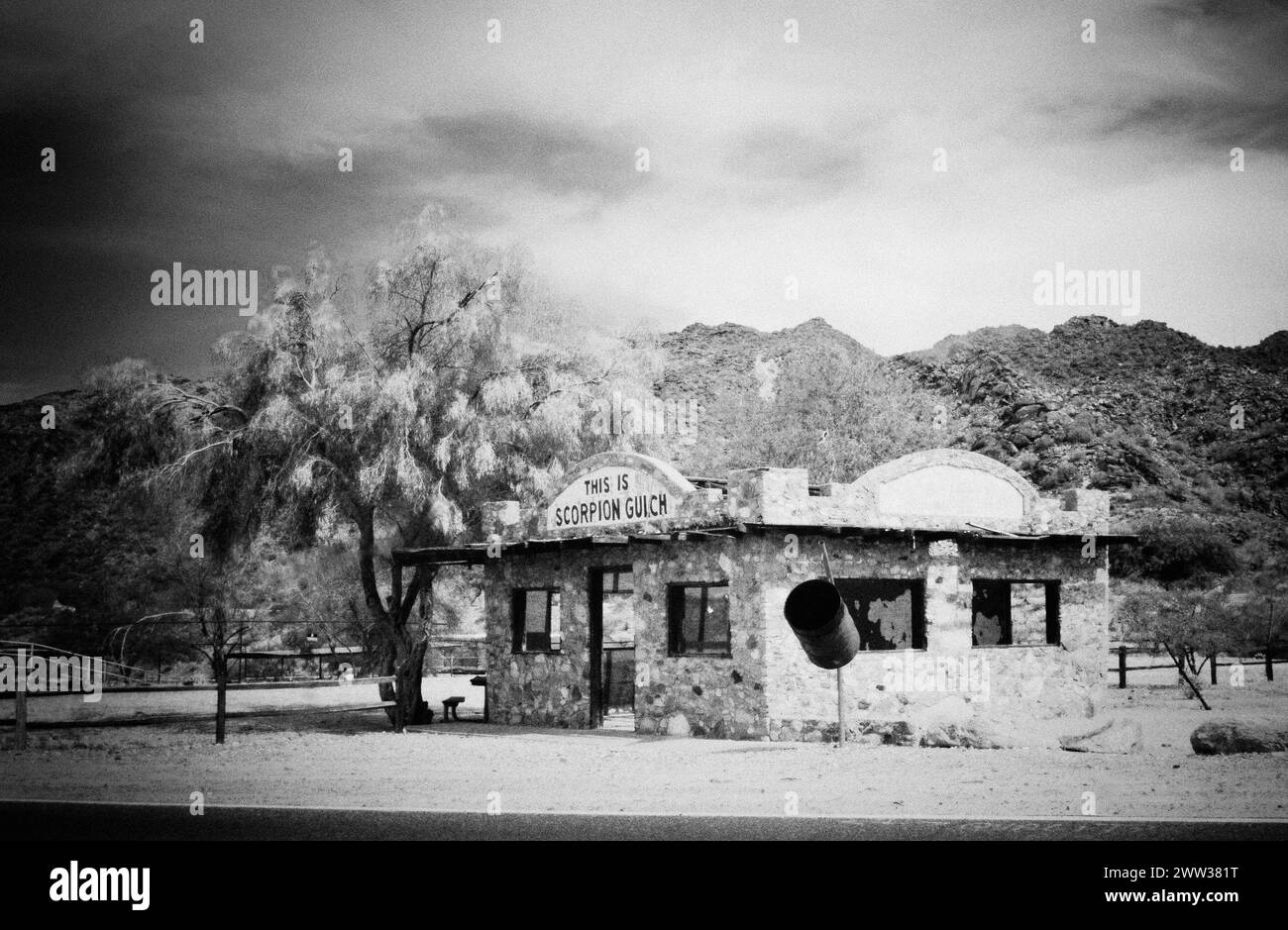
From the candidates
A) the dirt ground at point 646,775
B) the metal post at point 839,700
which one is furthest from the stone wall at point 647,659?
the metal post at point 839,700

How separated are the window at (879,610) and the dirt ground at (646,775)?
6.70m

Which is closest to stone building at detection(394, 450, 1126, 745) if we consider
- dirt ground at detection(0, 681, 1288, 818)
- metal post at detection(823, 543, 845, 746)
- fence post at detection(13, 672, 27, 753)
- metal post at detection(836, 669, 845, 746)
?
metal post at detection(823, 543, 845, 746)

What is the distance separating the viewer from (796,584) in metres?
18.1

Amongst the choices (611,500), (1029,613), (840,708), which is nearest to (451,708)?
(611,500)

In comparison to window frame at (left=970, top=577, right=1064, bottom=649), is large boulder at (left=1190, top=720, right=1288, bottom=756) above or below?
below

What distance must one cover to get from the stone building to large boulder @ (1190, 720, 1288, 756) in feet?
9.29

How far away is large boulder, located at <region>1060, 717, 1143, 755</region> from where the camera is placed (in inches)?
618

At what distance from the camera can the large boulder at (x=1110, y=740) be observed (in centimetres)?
1570

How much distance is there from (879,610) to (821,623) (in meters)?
12.1
